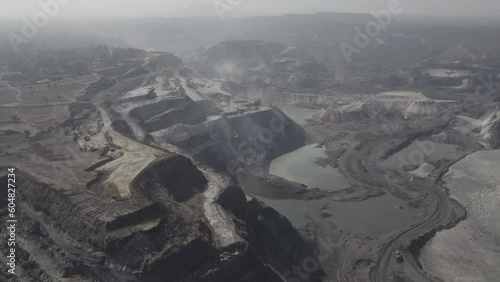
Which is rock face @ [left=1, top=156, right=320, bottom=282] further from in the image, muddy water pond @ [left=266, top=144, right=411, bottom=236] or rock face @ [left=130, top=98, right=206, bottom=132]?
rock face @ [left=130, top=98, right=206, bottom=132]

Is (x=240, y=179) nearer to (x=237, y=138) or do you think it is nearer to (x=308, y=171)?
(x=237, y=138)

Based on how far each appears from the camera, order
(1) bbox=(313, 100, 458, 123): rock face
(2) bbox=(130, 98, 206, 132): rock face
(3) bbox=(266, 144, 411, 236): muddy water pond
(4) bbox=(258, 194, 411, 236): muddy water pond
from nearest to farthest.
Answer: (4) bbox=(258, 194, 411, 236): muddy water pond, (3) bbox=(266, 144, 411, 236): muddy water pond, (2) bbox=(130, 98, 206, 132): rock face, (1) bbox=(313, 100, 458, 123): rock face

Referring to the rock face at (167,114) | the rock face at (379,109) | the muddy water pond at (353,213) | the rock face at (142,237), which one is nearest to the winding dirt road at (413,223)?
the muddy water pond at (353,213)

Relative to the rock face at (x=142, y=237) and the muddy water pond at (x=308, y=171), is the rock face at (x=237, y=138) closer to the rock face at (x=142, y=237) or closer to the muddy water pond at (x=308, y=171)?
the muddy water pond at (x=308, y=171)

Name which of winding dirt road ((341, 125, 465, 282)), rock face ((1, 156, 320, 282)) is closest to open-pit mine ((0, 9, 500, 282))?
rock face ((1, 156, 320, 282))

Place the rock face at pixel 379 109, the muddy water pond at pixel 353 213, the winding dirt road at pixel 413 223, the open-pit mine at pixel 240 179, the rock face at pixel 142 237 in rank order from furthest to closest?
1. the rock face at pixel 379 109
2. the muddy water pond at pixel 353 213
3. the winding dirt road at pixel 413 223
4. the open-pit mine at pixel 240 179
5. the rock face at pixel 142 237

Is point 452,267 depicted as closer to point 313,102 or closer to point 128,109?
point 128,109

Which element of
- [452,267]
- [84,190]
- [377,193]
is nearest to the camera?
[84,190]

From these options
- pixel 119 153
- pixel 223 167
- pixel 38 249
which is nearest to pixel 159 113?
pixel 223 167
